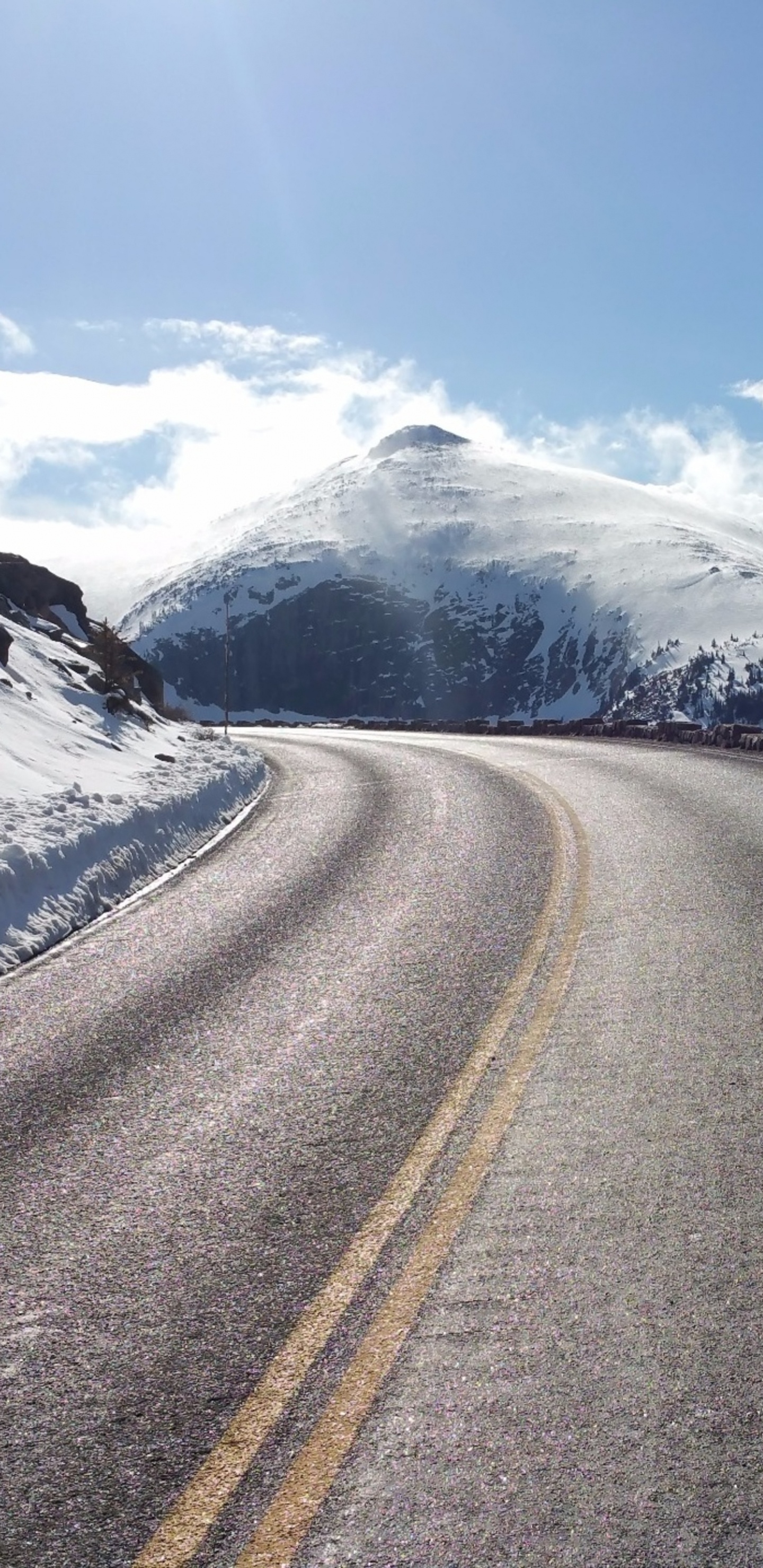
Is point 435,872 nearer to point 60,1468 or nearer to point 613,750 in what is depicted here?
point 60,1468

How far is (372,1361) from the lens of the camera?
2756mm

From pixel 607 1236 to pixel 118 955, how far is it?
4580mm

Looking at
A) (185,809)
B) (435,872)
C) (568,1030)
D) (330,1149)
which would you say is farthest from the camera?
Answer: (185,809)

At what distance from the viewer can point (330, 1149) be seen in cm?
404

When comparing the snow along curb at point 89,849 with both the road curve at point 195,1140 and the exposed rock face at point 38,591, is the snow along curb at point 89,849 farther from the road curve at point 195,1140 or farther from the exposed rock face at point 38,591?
the exposed rock face at point 38,591

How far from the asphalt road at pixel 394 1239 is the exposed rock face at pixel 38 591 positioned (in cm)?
2264

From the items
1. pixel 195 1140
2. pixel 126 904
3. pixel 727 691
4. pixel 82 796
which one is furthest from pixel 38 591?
pixel 727 691

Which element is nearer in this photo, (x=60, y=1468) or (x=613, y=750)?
(x=60, y=1468)

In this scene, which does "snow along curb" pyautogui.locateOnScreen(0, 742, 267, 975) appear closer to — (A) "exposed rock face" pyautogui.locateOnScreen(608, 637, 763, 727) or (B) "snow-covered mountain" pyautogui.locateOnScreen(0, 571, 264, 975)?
(B) "snow-covered mountain" pyautogui.locateOnScreen(0, 571, 264, 975)

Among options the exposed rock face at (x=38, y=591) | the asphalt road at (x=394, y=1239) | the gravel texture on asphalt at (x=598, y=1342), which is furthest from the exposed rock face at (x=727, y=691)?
the gravel texture on asphalt at (x=598, y=1342)

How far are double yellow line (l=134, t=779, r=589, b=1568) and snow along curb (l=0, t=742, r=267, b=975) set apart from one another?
3.77m

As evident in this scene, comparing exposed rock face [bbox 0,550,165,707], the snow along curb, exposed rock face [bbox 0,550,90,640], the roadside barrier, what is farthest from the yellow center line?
exposed rock face [bbox 0,550,90,640]

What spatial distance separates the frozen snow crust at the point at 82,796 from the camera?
8.22 meters

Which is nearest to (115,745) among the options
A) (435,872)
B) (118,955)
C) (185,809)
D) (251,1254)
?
(185,809)
